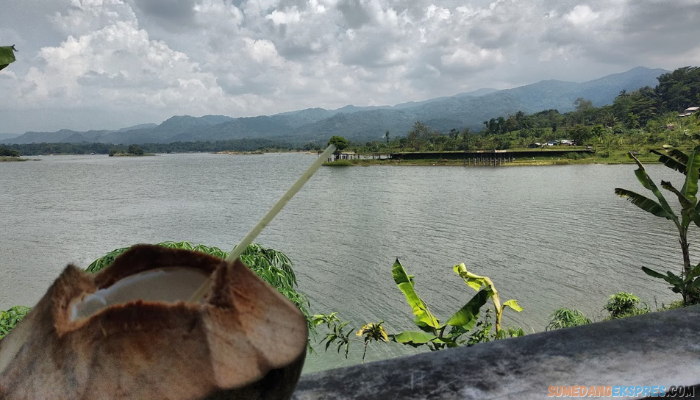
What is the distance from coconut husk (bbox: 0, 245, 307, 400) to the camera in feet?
1.18

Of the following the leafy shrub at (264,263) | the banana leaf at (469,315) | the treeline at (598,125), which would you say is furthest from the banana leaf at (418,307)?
the treeline at (598,125)

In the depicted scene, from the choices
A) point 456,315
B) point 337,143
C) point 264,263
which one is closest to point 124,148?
point 264,263

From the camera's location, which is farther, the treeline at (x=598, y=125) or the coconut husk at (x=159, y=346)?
the treeline at (x=598, y=125)

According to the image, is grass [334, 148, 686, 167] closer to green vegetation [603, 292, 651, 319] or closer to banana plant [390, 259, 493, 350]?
green vegetation [603, 292, 651, 319]

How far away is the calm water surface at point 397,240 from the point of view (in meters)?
7.89

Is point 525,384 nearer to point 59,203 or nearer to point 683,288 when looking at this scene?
point 683,288

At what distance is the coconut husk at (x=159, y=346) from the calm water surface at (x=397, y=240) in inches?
155

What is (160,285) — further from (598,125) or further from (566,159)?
(598,125)

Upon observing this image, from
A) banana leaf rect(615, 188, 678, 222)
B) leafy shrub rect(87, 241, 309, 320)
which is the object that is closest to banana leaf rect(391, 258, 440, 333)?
leafy shrub rect(87, 241, 309, 320)

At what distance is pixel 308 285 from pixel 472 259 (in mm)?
3812

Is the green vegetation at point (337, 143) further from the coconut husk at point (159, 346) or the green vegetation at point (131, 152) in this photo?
the green vegetation at point (131, 152)

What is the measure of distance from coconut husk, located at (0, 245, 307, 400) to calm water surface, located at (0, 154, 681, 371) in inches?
155

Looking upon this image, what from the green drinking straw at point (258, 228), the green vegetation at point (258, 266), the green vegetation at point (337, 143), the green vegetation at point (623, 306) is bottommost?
the green vegetation at point (623, 306)

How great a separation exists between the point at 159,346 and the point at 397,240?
1186 centimetres
